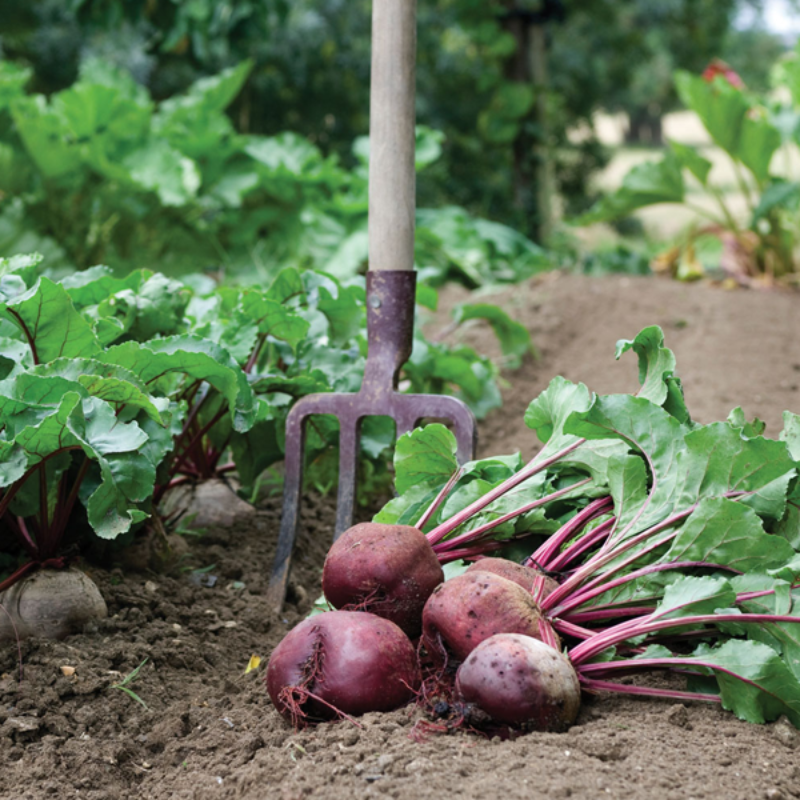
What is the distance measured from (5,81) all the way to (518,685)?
5229mm

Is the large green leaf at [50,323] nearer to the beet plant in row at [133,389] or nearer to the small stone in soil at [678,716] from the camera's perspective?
the beet plant in row at [133,389]

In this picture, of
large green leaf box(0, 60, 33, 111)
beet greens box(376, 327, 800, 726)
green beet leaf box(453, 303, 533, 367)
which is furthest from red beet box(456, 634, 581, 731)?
large green leaf box(0, 60, 33, 111)

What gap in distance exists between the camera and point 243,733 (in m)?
1.43

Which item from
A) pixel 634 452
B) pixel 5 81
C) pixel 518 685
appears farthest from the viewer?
pixel 5 81

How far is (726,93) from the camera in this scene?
4.82 metres

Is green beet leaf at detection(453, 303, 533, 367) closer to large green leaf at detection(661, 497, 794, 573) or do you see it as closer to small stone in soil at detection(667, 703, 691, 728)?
large green leaf at detection(661, 497, 794, 573)

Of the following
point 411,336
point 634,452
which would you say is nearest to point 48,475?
point 411,336

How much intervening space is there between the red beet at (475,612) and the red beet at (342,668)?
0.22 feet

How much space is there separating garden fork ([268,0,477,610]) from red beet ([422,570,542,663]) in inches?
27.2

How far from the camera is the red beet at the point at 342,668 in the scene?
133 cm

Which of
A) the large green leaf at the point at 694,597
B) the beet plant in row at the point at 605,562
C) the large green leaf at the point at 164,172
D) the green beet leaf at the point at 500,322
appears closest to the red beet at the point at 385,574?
the beet plant in row at the point at 605,562

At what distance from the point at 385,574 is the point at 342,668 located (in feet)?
0.58

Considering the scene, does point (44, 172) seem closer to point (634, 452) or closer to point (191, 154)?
point (191, 154)

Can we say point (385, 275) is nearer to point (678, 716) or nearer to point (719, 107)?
point (678, 716)
